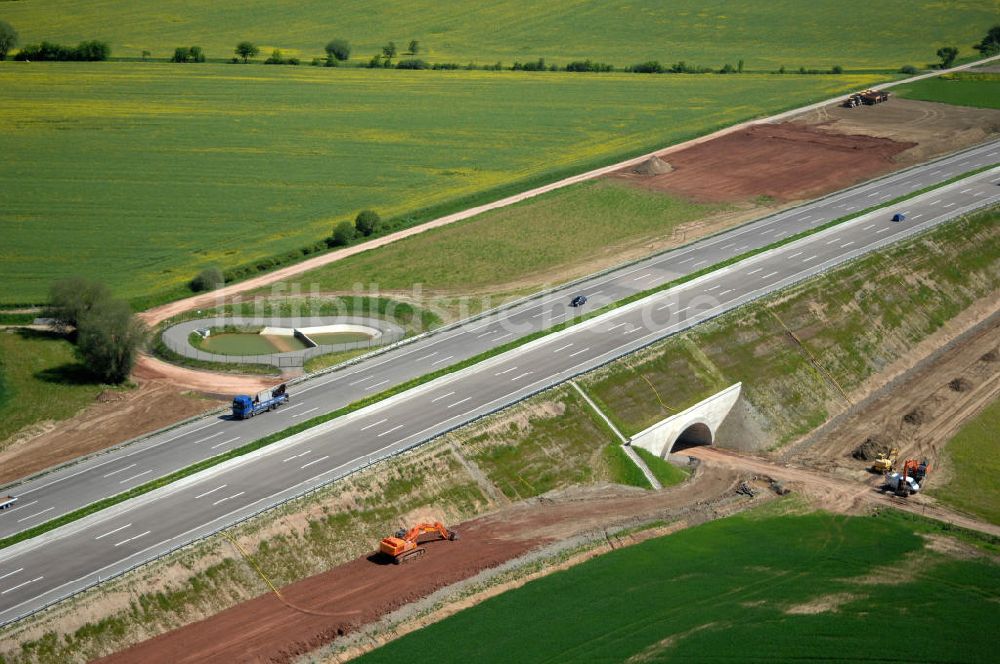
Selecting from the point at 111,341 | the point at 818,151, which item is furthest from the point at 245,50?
the point at 111,341

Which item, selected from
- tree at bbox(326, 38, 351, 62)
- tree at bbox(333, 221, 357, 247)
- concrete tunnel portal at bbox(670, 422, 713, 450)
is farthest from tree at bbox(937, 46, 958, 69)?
concrete tunnel portal at bbox(670, 422, 713, 450)

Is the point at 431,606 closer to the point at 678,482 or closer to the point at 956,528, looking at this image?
the point at 678,482

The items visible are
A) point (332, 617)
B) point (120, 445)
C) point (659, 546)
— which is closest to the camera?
point (332, 617)

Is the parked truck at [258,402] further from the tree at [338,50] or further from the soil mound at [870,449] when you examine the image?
the tree at [338,50]

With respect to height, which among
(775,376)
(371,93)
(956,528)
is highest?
(371,93)

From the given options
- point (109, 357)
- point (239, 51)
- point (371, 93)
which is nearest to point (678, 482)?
point (109, 357)

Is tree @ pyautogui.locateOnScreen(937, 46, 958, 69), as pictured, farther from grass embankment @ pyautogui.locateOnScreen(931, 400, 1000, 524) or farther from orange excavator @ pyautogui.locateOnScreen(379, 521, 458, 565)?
orange excavator @ pyautogui.locateOnScreen(379, 521, 458, 565)

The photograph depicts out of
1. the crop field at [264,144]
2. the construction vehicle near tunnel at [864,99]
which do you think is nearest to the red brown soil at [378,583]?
the crop field at [264,144]
